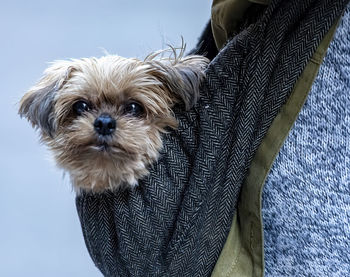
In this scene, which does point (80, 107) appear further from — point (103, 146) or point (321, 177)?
point (321, 177)

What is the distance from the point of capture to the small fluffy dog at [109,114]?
660 mm

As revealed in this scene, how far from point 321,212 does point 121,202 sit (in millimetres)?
255

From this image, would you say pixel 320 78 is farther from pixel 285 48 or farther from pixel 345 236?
pixel 345 236

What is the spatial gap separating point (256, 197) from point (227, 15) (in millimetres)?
249

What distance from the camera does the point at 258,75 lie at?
0.66 meters

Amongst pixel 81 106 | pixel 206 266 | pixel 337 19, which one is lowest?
pixel 206 266

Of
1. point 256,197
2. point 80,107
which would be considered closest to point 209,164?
point 256,197

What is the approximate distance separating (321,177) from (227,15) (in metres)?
0.25

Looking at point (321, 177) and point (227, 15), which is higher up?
point (227, 15)

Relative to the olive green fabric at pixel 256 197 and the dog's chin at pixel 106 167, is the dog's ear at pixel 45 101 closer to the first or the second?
the dog's chin at pixel 106 167

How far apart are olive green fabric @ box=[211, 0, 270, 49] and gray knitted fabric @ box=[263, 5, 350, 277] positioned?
0.45 ft

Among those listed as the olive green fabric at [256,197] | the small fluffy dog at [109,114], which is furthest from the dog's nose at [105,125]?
the olive green fabric at [256,197]

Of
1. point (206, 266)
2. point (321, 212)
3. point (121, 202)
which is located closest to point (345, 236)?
point (321, 212)

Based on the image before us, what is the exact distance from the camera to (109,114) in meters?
0.67
